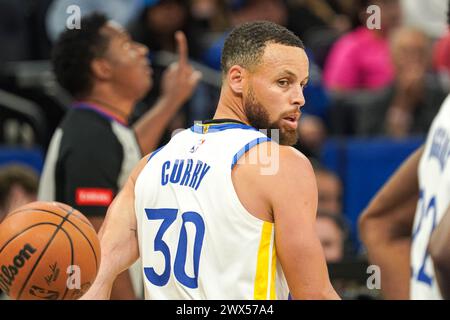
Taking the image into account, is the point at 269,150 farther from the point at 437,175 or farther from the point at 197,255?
the point at 437,175

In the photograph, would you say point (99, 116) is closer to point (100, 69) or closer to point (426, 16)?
point (100, 69)

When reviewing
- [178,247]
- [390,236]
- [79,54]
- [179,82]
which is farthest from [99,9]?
[178,247]

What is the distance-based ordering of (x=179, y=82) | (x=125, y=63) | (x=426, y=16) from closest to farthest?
(x=125, y=63) < (x=179, y=82) < (x=426, y=16)

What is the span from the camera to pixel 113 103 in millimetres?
6309

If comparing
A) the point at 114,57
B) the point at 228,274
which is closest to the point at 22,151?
the point at 114,57

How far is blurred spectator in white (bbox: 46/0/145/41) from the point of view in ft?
30.7

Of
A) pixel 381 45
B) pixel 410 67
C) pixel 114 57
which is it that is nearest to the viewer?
pixel 114 57

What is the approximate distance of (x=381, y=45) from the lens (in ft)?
32.1

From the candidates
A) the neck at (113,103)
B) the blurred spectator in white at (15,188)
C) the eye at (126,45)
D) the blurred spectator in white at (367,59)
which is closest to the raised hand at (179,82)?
the eye at (126,45)

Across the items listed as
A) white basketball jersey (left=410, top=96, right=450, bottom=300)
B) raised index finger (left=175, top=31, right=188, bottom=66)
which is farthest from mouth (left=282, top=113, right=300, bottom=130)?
raised index finger (left=175, top=31, right=188, bottom=66)

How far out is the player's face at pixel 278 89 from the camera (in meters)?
4.12

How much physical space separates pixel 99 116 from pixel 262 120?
208cm

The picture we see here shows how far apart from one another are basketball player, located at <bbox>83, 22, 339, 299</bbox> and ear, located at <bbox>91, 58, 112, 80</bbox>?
2.07 meters

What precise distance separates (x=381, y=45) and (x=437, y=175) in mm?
4824
